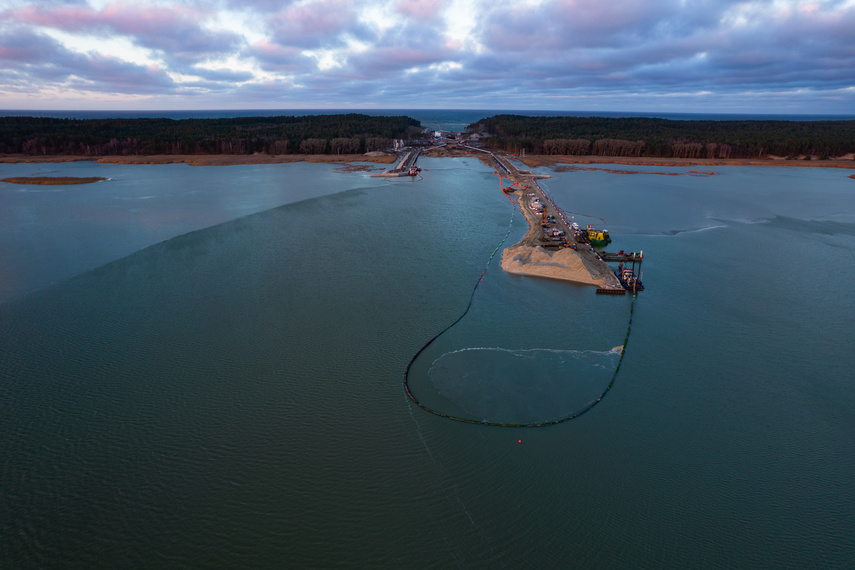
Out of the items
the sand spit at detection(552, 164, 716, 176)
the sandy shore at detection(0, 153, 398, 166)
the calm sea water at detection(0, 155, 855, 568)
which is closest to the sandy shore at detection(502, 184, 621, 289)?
the calm sea water at detection(0, 155, 855, 568)

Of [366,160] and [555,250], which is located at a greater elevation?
[366,160]

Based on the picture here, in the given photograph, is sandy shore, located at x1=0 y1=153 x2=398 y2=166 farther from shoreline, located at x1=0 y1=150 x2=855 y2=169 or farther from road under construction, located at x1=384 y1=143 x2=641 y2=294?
road under construction, located at x1=384 y1=143 x2=641 y2=294

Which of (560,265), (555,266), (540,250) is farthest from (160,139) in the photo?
(560,265)

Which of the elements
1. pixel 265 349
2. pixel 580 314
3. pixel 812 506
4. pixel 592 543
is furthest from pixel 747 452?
pixel 265 349

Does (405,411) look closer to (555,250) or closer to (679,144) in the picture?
(555,250)

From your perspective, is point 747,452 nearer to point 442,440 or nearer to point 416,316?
point 442,440

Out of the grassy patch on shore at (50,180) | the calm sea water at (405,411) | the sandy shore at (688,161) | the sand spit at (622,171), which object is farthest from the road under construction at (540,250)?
the grassy patch on shore at (50,180)
